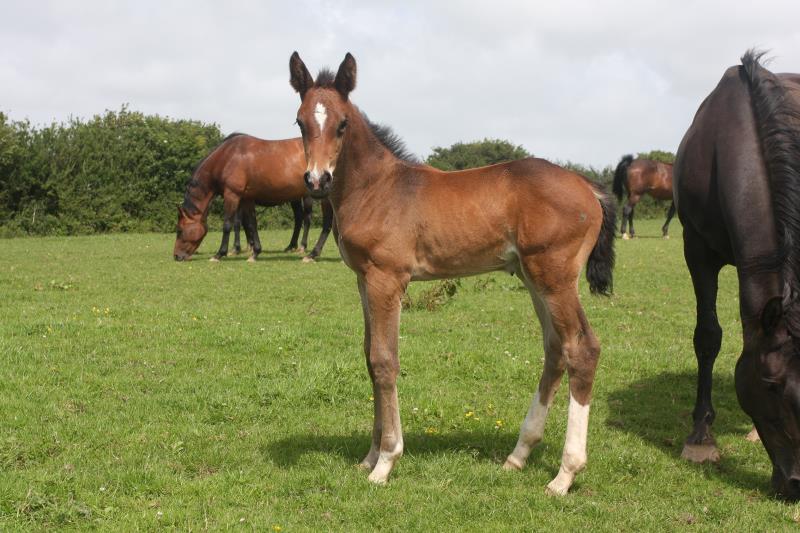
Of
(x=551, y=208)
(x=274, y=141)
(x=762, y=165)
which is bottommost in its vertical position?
(x=551, y=208)

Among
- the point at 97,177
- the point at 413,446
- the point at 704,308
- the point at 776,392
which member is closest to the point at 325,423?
the point at 413,446

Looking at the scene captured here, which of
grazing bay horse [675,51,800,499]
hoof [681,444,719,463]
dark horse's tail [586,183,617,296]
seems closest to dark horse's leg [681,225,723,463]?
grazing bay horse [675,51,800,499]

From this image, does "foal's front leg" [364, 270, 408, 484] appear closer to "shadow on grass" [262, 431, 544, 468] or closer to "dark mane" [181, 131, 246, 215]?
"shadow on grass" [262, 431, 544, 468]

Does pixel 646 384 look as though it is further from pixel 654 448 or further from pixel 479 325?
pixel 479 325

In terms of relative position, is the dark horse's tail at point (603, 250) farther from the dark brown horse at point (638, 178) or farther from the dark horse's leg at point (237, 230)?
the dark brown horse at point (638, 178)

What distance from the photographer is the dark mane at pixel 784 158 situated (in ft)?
13.4

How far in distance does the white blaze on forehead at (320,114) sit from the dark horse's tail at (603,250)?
6.19 feet

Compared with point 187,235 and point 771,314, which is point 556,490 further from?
point 187,235

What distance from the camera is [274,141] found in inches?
731

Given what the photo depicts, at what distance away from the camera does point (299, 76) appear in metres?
4.73

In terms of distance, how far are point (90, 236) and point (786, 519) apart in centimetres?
2649

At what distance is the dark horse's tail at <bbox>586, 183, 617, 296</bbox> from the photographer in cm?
495

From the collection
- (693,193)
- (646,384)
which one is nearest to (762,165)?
(693,193)

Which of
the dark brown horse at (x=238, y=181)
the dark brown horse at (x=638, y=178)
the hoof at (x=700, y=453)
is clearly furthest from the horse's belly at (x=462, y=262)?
the dark brown horse at (x=638, y=178)
